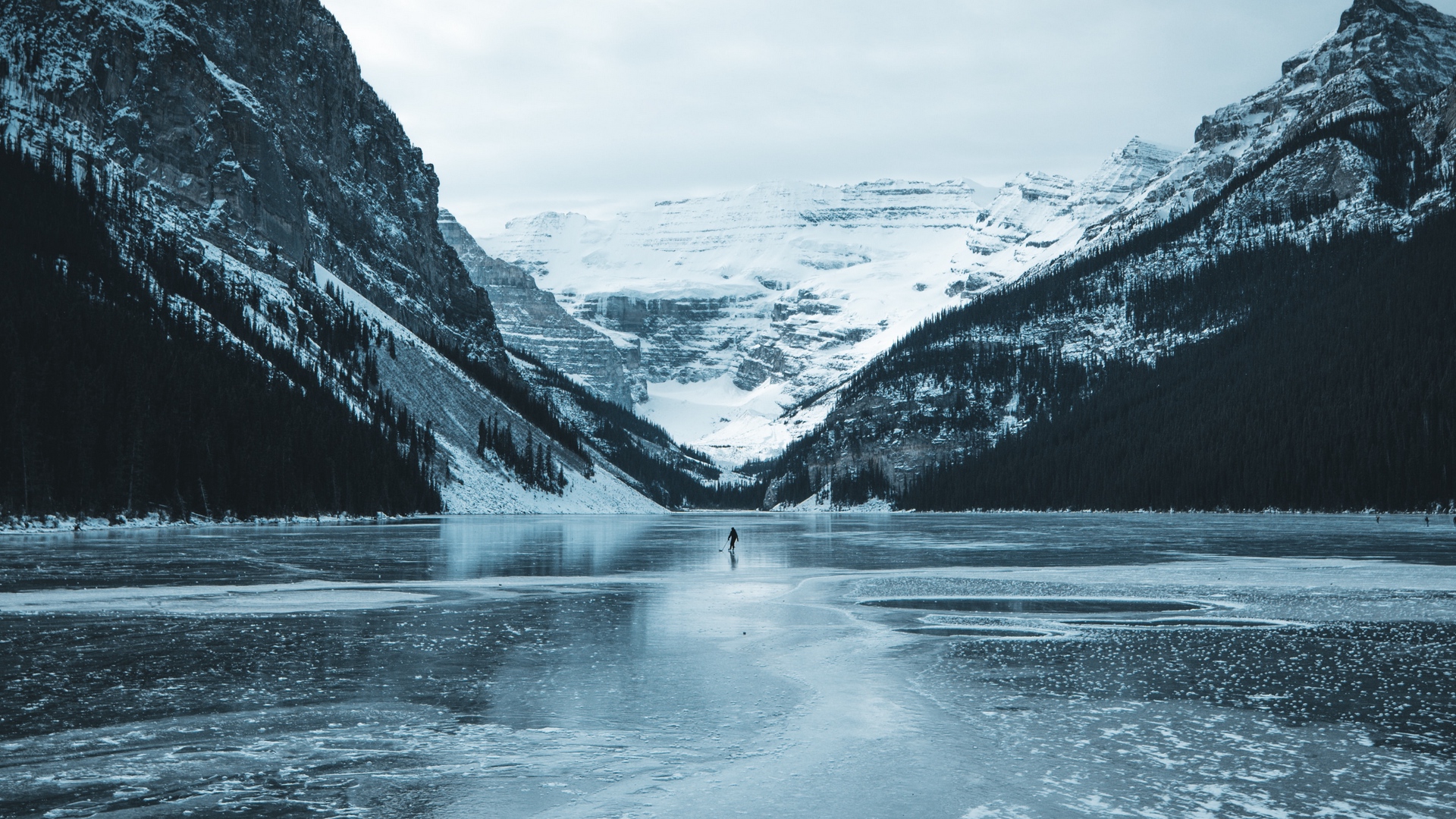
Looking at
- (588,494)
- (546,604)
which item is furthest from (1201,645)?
(588,494)

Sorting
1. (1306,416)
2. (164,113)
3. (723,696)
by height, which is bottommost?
(723,696)

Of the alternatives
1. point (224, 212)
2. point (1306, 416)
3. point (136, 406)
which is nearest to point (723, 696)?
point (136, 406)

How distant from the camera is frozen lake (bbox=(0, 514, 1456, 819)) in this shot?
13047 millimetres

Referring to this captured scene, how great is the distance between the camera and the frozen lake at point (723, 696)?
13.0m

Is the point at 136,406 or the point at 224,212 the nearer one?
the point at 136,406

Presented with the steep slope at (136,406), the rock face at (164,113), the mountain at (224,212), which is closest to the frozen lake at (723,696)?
the steep slope at (136,406)

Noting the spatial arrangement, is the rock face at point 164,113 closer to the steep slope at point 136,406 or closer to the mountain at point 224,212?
the mountain at point 224,212

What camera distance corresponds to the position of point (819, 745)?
51.0ft

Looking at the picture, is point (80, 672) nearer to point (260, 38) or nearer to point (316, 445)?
point (316, 445)

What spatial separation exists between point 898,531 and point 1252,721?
81506 mm

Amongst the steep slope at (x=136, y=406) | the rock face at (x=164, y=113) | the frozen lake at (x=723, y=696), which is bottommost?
the frozen lake at (x=723, y=696)

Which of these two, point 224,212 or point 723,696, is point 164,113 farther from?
point 723,696

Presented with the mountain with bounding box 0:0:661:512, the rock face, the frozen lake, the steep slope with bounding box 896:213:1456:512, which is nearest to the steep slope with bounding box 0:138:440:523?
the mountain with bounding box 0:0:661:512

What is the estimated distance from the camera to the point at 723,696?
1894 cm
